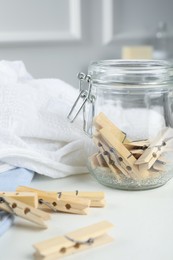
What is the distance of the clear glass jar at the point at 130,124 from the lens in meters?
0.44

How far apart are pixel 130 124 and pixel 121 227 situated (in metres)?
0.14

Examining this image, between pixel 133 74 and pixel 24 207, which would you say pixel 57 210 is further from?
pixel 133 74

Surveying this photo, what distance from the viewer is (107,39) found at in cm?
136

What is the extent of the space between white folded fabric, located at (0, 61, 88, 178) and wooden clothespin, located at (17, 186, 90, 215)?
0.08 m

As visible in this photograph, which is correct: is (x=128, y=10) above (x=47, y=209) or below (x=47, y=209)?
above

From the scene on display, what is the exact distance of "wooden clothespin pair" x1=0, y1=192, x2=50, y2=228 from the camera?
36 cm

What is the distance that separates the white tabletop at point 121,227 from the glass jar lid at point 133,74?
108 millimetres

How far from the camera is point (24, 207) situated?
14.4 inches

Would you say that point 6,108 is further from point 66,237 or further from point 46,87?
point 66,237

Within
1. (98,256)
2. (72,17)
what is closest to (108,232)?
(98,256)

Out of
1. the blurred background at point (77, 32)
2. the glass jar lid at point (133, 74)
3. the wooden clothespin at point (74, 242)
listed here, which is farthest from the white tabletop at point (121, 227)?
the blurred background at point (77, 32)

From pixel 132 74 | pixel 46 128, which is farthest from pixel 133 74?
pixel 46 128

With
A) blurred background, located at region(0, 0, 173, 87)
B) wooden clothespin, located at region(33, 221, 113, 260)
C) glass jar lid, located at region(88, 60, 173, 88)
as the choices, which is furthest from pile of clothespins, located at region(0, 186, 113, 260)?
blurred background, located at region(0, 0, 173, 87)

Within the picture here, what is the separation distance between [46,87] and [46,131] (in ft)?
0.31
